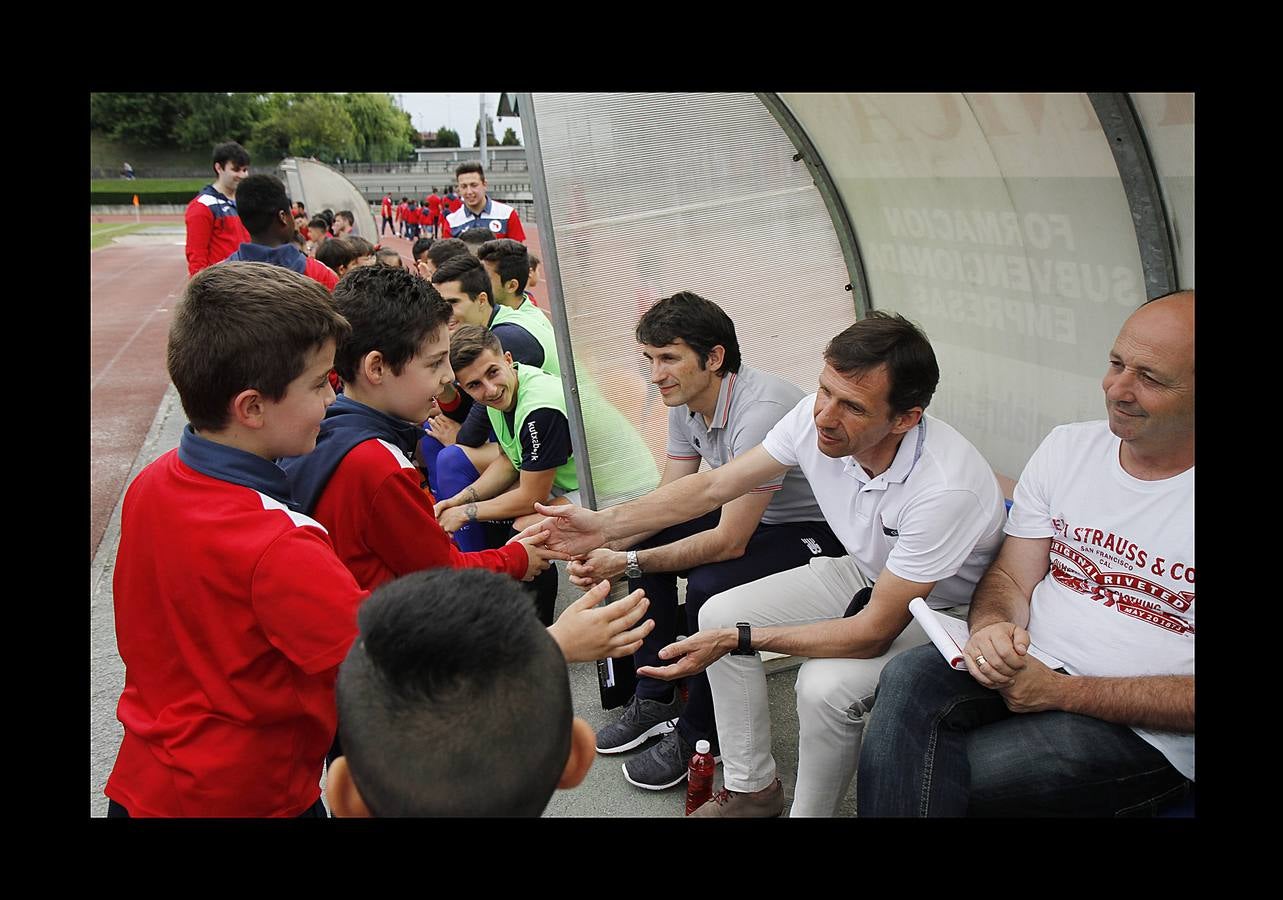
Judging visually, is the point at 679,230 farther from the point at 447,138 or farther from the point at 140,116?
the point at 447,138

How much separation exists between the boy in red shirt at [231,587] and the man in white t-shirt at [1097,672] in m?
1.29

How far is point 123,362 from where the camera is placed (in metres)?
11.5

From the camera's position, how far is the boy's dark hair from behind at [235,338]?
1716 millimetres

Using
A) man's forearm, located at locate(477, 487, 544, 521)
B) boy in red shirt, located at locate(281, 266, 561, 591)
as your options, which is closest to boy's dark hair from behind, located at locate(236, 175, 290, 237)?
man's forearm, located at locate(477, 487, 544, 521)

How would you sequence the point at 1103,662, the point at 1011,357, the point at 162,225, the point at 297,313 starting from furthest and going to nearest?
the point at 162,225 → the point at 1011,357 → the point at 1103,662 → the point at 297,313

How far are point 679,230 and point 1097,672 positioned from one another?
8.75 ft

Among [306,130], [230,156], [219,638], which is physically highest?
[306,130]

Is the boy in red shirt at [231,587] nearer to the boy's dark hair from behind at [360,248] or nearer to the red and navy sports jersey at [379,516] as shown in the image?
the red and navy sports jersey at [379,516]

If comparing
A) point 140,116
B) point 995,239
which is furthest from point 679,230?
point 140,116

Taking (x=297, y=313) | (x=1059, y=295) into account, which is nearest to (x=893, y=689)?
(x=297, y=313)

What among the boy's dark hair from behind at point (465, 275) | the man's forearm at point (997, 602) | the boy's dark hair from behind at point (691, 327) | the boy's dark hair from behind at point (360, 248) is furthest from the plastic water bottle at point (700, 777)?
the boy's dark hair from behind at point (360, 248)

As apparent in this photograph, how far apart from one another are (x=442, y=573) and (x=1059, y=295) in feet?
10.0

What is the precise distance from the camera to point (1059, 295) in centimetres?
349

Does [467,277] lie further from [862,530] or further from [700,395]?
[862,530]
